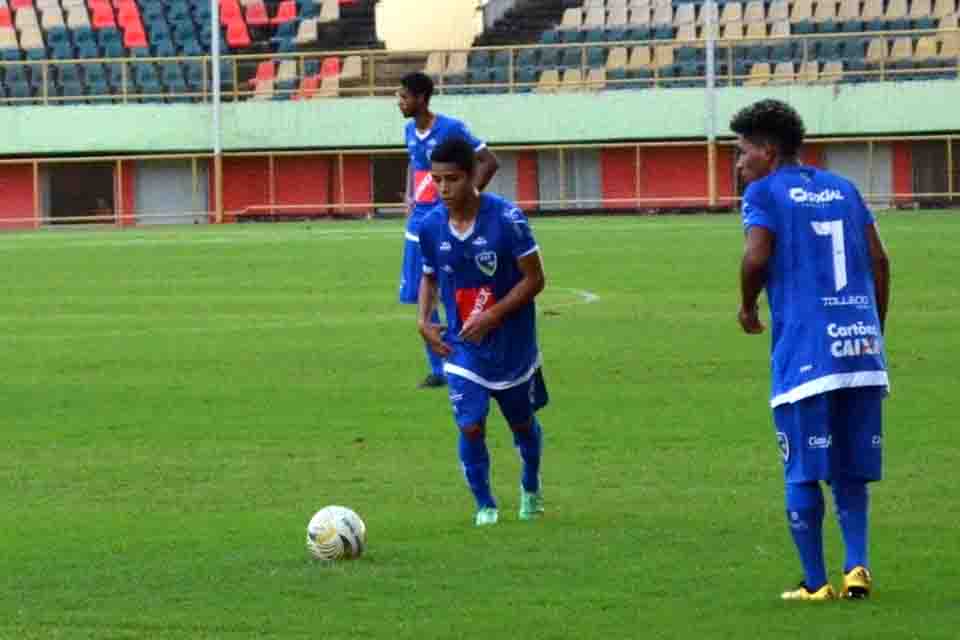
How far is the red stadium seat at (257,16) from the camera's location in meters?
59.1

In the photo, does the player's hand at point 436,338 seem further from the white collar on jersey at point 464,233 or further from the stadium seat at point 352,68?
the stadium seat at point 352,68

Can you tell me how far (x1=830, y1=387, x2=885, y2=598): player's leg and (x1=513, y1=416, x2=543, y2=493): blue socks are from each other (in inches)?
96.9

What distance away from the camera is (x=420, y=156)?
1620 centimetres

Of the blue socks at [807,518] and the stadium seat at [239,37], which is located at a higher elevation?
the stadium seat at [239,37]

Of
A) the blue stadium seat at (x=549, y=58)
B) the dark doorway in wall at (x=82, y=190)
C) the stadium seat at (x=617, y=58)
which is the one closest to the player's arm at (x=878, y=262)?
the stadium seat at (x=617, y=58)

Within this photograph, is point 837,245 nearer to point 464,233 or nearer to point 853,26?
point 464,233

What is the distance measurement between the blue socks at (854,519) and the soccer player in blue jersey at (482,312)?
92.5 inches

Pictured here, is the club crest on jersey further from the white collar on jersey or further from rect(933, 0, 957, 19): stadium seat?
rect(933, 0, 957, 19): stadium seat

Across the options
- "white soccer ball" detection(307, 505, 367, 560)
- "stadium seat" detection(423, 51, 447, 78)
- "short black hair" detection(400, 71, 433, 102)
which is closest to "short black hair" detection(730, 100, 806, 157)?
"white soccer ball" detection(307, 505, 367, 560)

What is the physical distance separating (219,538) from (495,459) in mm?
3116

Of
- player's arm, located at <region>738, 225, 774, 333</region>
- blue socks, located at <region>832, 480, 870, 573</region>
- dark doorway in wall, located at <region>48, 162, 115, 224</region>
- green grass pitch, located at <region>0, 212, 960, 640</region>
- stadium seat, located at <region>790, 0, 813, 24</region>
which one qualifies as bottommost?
dark doorway in wall, located at <region>48, 162, 115, 224</region>

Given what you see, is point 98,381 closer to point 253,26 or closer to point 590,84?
point 590,84

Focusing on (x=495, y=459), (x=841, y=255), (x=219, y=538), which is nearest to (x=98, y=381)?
(x=495, y=459)

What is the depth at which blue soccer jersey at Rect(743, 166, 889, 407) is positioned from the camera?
8.17 meters
